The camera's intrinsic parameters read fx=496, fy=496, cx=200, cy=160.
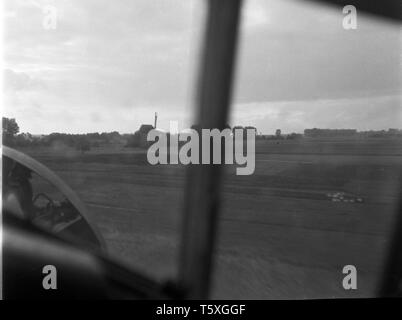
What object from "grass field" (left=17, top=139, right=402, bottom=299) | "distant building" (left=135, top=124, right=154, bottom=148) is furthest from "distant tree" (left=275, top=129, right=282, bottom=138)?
"distant building" (left=135, top=124, right=154, bottom=148)

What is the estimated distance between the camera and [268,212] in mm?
2035

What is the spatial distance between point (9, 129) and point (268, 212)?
1.08 m

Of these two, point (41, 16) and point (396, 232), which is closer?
point (41, 16)

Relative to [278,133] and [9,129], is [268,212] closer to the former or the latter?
[278,133]

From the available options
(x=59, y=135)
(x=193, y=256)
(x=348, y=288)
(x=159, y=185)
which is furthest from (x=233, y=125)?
(x=348, y=288)

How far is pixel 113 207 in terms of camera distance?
6.53 ft

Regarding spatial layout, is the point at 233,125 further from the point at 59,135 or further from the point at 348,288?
the point at 348,288

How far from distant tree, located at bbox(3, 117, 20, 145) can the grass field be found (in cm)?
8

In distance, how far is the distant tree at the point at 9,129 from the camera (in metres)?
1.92

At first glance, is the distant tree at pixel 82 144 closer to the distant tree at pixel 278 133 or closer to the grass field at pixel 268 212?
the grass field at pixel 268 212

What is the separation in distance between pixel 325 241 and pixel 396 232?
14.1 inches

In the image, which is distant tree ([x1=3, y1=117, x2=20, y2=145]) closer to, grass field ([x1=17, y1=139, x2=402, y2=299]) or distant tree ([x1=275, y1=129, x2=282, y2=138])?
grass field ([x1=17, y1=139, x2=402, y2=299])

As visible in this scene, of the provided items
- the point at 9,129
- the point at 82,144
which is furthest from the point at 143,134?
the point at 9,129

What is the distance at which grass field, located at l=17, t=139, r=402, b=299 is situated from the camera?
197 cm
